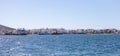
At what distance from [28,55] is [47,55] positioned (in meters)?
3.15

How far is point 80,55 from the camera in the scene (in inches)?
1945

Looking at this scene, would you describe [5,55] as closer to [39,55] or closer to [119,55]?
[39,55]

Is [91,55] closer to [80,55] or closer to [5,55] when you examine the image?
[80,55]

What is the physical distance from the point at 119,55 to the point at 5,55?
18.8 m

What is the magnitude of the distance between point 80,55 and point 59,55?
142 inches

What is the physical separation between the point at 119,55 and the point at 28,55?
1500cm

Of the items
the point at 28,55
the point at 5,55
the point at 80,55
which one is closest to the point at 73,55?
the point at 80,55

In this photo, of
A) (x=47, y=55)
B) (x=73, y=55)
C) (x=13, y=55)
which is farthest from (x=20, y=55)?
(x=73, y=55)

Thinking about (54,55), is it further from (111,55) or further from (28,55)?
(111,55)

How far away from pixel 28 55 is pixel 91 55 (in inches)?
411

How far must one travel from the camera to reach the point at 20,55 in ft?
160

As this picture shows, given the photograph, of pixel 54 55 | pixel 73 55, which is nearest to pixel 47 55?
pixel 54 55

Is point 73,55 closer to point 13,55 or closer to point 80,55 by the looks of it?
point 80,55

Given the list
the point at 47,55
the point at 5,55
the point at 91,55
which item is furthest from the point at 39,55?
the point at 91,55
